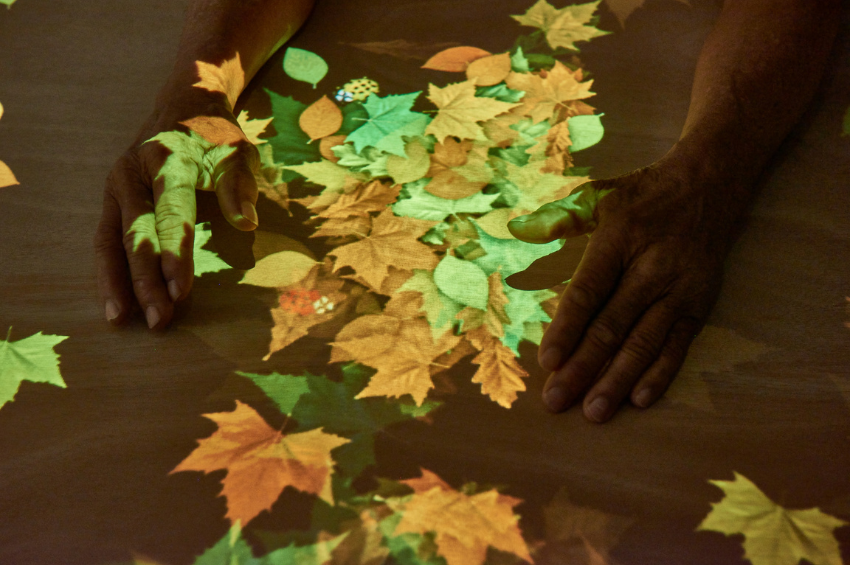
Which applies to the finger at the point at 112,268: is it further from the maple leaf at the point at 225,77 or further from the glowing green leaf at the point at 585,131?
the glowing green leaf at the point at 585,131

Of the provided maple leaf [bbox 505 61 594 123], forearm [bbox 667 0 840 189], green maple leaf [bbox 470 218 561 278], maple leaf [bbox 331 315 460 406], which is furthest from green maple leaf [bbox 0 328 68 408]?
forearm [bbox 667 0 840 189]

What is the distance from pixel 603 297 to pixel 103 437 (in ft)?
2.20

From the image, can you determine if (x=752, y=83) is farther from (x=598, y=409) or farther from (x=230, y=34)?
(x=230, y=34)

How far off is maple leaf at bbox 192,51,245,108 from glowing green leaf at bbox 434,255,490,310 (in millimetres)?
538

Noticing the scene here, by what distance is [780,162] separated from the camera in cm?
96

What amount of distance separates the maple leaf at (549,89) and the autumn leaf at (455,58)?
10cm

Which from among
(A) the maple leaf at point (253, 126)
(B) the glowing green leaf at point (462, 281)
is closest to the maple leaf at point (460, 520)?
(B) the glowing green leaf at point (462, 281)

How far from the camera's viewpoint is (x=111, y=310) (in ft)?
2.60

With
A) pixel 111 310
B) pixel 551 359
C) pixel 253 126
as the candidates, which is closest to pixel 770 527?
pixel 551 359

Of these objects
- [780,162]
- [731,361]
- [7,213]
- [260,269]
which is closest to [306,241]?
[260,269]

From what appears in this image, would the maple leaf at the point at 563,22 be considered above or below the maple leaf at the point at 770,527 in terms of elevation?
above

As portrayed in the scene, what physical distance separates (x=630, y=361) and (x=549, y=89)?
59cm

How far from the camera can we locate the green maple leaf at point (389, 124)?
1010 millimetres

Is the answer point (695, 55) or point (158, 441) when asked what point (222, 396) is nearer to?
point (158, 441)
